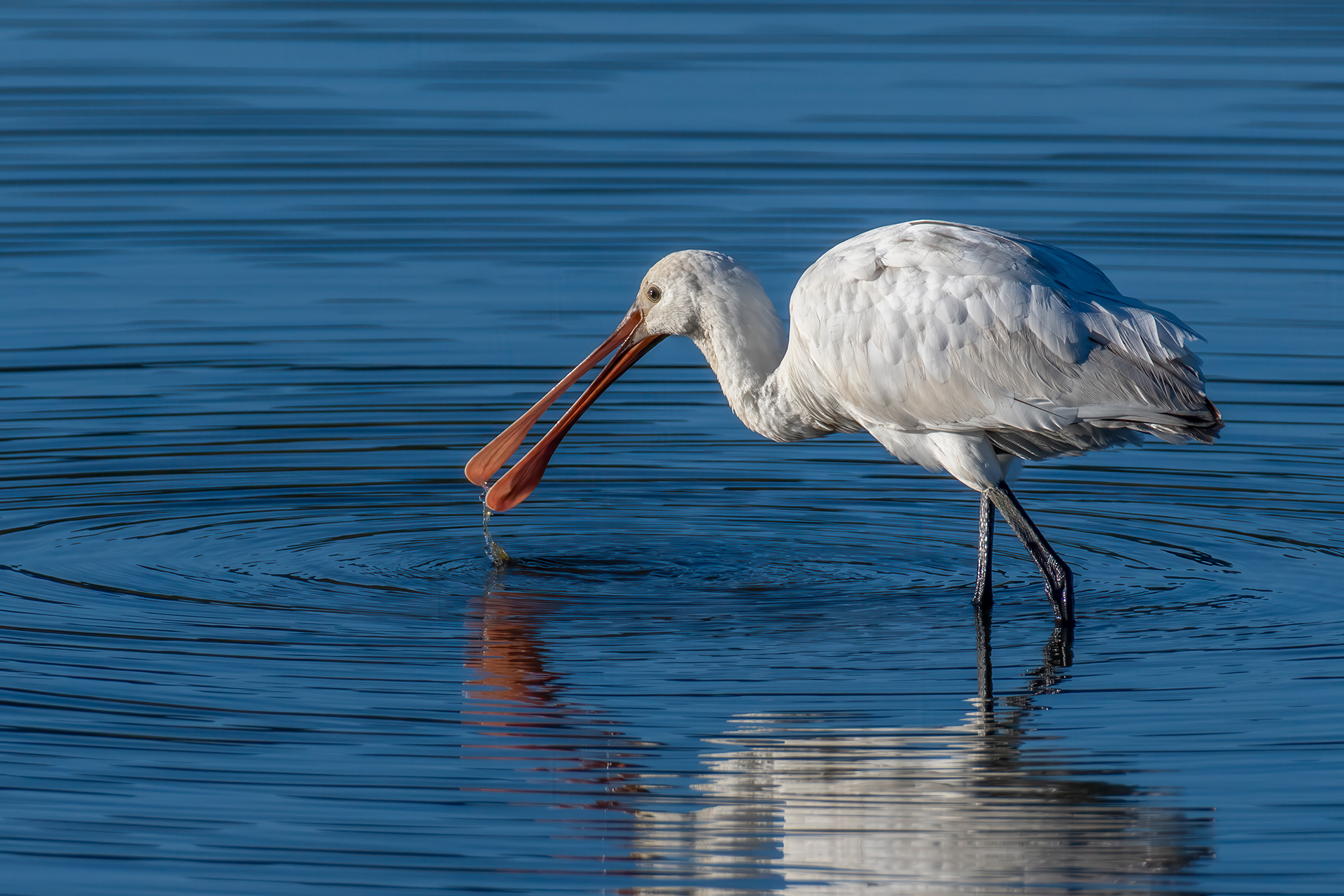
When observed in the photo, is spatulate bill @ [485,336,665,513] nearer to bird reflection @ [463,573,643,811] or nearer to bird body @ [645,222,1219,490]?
bird body @ [645,222,1219,490]

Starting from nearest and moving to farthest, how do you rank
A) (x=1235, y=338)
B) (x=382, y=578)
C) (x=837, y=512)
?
1. (x=382, y=578)
2. (x=837, y=512)
3. (x=1235, y=338)

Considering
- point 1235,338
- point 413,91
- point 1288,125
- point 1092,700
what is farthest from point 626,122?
point 1092,700

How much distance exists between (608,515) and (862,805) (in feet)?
15.6

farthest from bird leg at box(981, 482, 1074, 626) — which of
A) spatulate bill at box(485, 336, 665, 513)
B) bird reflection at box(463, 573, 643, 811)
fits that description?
spatulate bill at box(485, 336, 665, 513)

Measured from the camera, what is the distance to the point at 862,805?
8.59m

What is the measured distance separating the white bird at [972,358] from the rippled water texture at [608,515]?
0.77m

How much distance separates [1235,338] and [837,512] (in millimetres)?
5117

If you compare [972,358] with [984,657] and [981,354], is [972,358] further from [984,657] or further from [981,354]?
[984,657]

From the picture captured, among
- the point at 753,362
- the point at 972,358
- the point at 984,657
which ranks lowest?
the point at 984,657

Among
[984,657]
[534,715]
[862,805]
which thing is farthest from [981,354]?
[862,805]

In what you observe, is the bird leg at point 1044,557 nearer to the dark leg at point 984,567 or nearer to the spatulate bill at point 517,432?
the dark leg at point 984,567

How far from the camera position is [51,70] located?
88.3ft

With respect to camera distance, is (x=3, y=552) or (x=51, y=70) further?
(x=51, y=70)

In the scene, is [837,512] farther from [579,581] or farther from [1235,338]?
[1235,338]
